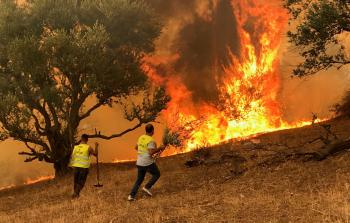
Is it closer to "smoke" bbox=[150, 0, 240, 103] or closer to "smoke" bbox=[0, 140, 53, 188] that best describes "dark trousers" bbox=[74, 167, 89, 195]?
"smoke" bbox=[150, 0, 240, 103]

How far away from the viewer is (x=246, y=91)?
31.2 metres

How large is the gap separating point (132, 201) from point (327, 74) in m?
22.6

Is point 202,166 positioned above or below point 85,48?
below

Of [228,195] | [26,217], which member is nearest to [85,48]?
[26,217]

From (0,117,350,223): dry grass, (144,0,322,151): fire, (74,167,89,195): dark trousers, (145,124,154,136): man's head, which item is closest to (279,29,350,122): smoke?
(144,0,322,151): fire

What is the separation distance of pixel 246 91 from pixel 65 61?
1262cm

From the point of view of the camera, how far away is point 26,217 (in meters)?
14.0

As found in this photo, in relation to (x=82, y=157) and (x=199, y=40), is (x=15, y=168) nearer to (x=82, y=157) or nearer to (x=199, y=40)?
(x=199, y=40)

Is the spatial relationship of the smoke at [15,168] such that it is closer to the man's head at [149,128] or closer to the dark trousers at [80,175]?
the dark trousers at [80,175]

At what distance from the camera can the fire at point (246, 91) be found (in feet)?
103

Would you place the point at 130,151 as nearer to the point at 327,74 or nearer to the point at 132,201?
the point at 327,74

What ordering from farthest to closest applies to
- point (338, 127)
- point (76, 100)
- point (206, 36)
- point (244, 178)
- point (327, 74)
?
1. point (206, 36)
2. point (327, 74)
3. point (76, 100)
4. point (338, 127)
5. point (244, 178)

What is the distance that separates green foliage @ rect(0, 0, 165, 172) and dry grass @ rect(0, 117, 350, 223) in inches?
271

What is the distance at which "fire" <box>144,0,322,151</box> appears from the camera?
31.3 m
